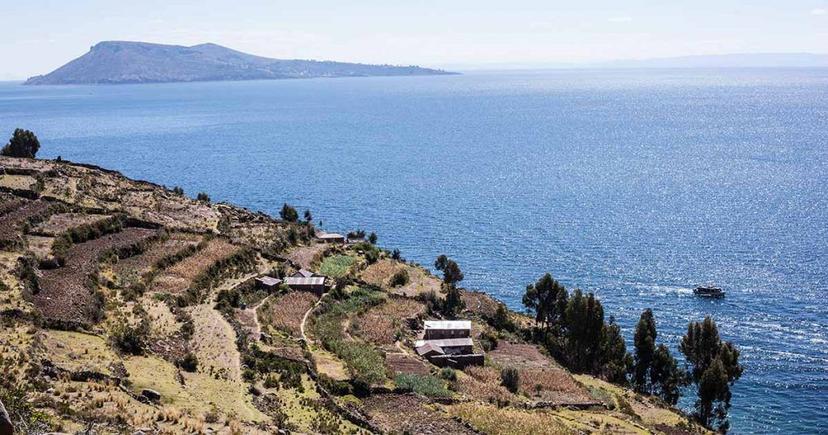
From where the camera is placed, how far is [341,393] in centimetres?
6216

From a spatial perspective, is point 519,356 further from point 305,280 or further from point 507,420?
point 305,280

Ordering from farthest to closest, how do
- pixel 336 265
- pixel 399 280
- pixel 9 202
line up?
pixel 336 265 < pixel 399 280 < pixel 9 202

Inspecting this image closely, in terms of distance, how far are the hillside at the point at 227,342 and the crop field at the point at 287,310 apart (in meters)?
0.26

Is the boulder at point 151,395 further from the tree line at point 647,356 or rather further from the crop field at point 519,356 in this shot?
the tree line at point 647,356

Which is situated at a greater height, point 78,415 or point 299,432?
point 78,415

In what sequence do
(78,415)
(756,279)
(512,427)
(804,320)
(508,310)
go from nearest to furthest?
(78,415) → (512,427) → (804,320) → (508,310) → (756,279)

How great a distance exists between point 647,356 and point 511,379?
66.9 feet

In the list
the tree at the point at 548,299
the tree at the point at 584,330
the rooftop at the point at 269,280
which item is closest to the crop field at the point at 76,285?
the rooftop at the point at 269,280

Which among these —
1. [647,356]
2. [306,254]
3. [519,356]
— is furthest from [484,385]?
[306,254]

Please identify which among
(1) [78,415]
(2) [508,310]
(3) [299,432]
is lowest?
(2) [508,310]

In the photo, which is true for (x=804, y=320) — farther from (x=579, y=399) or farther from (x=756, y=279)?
(x=579, y=399)

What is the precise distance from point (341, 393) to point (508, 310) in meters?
46.0

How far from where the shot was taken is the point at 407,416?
59031 millimetres

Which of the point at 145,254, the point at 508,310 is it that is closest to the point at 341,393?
the point at 145,254
